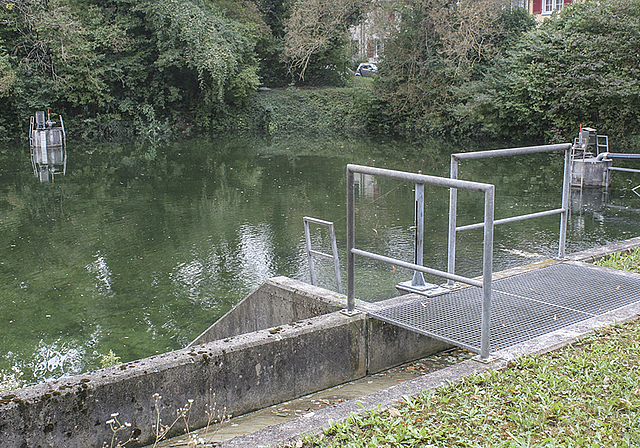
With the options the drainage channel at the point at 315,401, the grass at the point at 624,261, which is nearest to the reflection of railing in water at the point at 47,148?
the grass at the point at 624,261

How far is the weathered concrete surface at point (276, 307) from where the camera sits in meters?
5.90

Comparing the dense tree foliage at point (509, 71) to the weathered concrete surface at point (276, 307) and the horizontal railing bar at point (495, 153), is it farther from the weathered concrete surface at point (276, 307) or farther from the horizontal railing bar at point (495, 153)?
the weathered concrete surface at point (276, 307)

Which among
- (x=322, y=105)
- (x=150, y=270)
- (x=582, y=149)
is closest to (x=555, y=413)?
(x=150, y=270)

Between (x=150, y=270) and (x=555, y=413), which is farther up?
(x=555, y=413)

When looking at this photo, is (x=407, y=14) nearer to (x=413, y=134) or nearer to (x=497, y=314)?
(x=413, y=134)

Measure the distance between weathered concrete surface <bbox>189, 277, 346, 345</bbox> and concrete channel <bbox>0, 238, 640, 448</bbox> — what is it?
1.5 inches

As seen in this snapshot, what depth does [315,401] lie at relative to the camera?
476 cm

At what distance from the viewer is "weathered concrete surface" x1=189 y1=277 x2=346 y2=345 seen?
232 inches

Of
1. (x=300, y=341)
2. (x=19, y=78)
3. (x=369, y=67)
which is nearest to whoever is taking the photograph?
(x=300, y=341)

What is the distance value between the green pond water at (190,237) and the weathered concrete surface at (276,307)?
53cm

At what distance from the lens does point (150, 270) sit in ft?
34.1

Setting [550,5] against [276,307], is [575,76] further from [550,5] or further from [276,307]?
[276,307]

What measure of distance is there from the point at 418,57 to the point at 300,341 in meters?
29.3

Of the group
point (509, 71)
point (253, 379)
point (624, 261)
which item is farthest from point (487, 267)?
point (509, 71)
